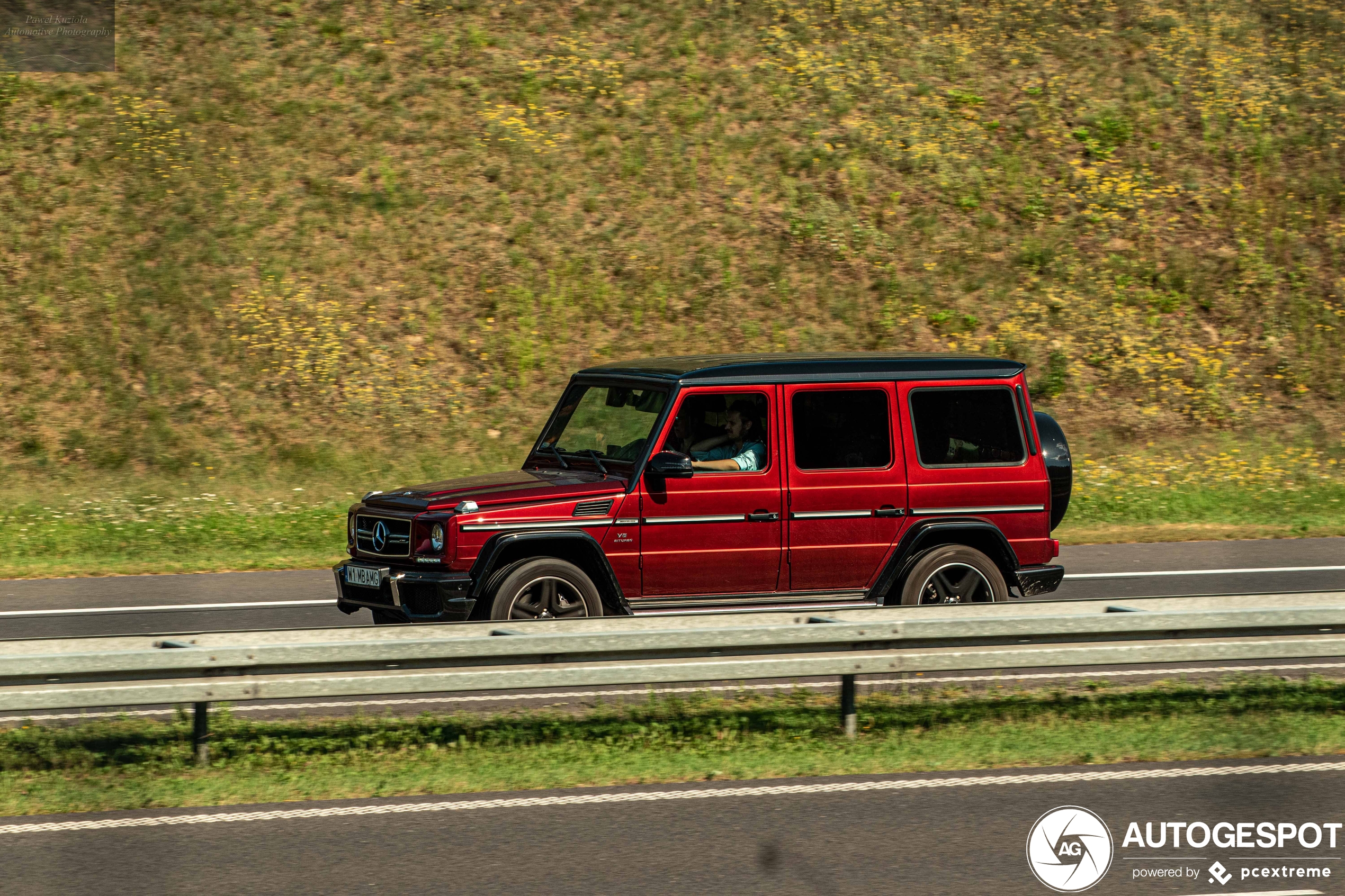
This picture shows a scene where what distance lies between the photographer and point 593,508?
28.6ft

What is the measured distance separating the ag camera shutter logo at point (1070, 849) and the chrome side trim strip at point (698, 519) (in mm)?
3246

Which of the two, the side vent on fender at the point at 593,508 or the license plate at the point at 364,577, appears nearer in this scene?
the side vent on fender at the point at 593,508

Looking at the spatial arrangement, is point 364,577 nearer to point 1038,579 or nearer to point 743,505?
point 743,505

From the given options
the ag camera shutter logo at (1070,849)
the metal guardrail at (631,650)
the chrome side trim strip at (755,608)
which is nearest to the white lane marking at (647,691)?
the chrome side trim strip at (755,608)

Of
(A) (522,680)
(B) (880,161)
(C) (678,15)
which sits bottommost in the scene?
(A) (522,680)

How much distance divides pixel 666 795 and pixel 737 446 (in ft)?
10.3

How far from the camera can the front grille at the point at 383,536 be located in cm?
878

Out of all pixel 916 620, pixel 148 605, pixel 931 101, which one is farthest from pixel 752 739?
pixel 931 101

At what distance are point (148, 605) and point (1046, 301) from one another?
1552 centimetres

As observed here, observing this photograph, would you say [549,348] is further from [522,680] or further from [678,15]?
[522,680]

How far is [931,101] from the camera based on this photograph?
2622 cm

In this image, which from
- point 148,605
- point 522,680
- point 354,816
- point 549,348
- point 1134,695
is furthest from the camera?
point 549,348

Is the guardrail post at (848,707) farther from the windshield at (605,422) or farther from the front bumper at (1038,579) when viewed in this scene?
the front bumper at (1038,579)

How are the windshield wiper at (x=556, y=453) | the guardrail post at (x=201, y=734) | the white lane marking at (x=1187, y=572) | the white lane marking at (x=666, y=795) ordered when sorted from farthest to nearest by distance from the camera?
1. the white lane marking at (x=1187, y=572)
2. the windshield wiper at (x=556, y=453)
3. the guardrail post at (x=201, y=734)
4. the white lane marking at (x=666, y=795)
